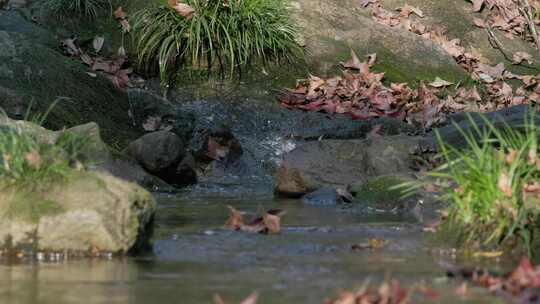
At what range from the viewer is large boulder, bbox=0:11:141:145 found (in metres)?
12.1

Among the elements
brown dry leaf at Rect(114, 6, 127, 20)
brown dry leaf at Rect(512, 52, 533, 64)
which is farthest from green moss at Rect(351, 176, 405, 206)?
brown dry leaf at Rect(512, 52, 533, 64)

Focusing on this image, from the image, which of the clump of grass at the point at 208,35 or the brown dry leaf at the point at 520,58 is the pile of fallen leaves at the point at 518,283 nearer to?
the clump of grass at the point at 208,35

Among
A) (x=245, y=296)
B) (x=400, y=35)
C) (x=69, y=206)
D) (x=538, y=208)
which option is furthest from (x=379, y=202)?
(x=400, y=35)

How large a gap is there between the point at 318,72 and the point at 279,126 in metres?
1.44

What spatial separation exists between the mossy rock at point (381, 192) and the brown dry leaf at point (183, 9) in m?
4.53

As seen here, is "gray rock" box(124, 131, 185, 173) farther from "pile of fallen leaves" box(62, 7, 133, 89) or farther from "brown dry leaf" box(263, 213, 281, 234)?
"brown dry leaf" box(263, 213, 281, 234)

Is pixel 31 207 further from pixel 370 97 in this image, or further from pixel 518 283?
pixel 370 97

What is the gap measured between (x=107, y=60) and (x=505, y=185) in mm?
8153

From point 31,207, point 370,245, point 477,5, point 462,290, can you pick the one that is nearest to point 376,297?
point 462,290

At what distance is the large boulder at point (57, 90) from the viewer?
39.8 feet

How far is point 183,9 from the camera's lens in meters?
14.1

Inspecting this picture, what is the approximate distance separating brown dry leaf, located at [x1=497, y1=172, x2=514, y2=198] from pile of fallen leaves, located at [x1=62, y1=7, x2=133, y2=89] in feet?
24.5

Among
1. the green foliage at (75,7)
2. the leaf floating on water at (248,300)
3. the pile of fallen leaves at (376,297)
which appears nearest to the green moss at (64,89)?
the green foliage at (75,7)

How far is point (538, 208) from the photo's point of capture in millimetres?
7031
